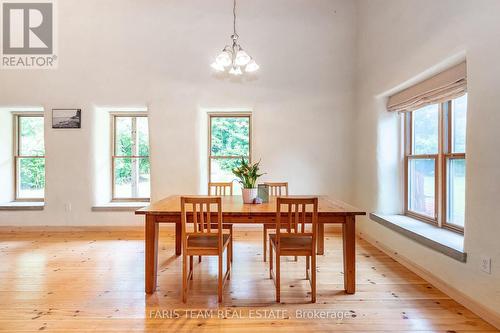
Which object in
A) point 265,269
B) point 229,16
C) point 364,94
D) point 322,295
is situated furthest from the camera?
point 229,16

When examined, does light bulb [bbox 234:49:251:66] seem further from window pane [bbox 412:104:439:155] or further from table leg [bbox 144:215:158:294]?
window pane [bbox 412:104:439:155]

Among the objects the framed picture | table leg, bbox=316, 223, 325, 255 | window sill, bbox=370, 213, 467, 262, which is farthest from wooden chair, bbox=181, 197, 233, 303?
the framed picture

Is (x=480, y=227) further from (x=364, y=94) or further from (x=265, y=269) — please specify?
(x=364, y=94)

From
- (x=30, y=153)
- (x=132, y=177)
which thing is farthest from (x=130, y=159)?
(x=30, y=153)

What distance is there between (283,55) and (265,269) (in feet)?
10.3

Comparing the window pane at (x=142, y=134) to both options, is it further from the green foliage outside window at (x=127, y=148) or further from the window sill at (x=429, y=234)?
the window sill at (x=429, y=234)

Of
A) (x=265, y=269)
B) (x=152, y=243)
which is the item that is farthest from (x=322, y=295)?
(x=152, y=243)

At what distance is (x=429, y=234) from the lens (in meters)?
2.52

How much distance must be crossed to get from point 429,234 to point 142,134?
424cm

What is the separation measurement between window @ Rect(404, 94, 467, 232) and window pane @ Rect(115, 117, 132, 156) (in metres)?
4.20

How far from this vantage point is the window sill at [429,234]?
84.2 inches

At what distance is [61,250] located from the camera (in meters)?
3.38

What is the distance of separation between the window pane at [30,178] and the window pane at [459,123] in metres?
5.78

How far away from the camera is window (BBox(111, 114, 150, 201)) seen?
4512 millimetres
